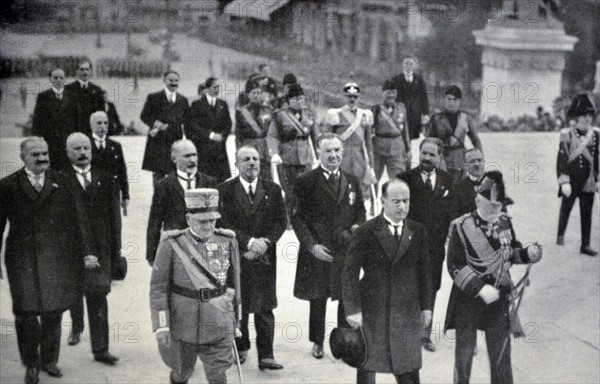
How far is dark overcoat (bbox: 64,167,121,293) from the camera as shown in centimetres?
546

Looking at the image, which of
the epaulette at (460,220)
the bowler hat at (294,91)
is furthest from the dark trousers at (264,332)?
the bowler hat at (294,91)

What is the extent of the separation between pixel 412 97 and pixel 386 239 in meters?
3.71

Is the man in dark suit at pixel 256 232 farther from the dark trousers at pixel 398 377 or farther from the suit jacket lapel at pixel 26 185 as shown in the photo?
the suit jacket lapel at pixel 26 185

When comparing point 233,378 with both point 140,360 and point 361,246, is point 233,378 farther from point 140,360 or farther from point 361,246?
point 361,246

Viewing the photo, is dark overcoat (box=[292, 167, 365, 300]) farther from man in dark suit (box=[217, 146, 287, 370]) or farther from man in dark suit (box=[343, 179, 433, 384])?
man in dark suit (box=[343, 179, 433, 384])

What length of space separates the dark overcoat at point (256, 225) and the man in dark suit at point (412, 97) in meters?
3.04

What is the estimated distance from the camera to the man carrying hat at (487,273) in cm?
509

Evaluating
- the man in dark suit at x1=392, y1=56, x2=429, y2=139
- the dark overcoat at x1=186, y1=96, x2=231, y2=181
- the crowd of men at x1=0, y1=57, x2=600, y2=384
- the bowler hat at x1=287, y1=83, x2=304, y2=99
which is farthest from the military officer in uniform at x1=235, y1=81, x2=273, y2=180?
the man in dark suit at x1=392, y1=56, x2=429, y2=139

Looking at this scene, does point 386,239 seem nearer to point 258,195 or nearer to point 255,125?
point 258,195

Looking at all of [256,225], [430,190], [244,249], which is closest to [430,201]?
[430,190]

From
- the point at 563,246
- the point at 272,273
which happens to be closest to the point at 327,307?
the point at 272,273

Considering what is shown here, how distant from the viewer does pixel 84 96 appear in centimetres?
A: 646

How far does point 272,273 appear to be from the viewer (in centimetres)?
558

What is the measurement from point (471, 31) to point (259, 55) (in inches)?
87.3
